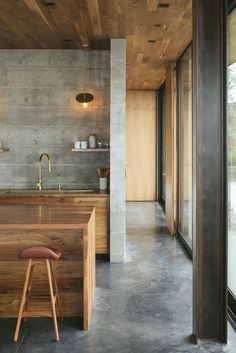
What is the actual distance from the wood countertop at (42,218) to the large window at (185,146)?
2404 mm

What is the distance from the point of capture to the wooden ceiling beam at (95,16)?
4.49m

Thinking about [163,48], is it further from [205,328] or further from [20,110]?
[205,328]

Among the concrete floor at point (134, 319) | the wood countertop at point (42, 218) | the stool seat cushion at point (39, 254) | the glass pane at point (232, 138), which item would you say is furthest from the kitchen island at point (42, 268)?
the glass pane at point (232, 138)

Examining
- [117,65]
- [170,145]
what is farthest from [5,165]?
[170,145]

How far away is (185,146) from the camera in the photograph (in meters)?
6.80

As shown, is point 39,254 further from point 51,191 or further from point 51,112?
point 51,112

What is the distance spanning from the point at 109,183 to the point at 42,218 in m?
2.48

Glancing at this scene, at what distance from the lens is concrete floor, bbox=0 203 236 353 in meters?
3.36

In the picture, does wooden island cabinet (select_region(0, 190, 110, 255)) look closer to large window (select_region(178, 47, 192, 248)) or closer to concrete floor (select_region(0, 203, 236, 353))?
concrete floor (select_region(0, 203, 236, 353))

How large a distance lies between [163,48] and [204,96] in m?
3.24

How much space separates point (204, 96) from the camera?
340cm

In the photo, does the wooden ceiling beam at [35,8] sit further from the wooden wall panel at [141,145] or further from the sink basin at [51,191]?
the wooden wall panel at [141,145]

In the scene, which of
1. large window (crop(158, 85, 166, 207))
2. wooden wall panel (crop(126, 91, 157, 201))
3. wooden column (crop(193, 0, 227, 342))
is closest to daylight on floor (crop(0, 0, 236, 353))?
wooden column (crop(193, 0, 227, 342))

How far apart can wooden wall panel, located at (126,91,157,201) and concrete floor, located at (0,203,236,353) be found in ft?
19.1
